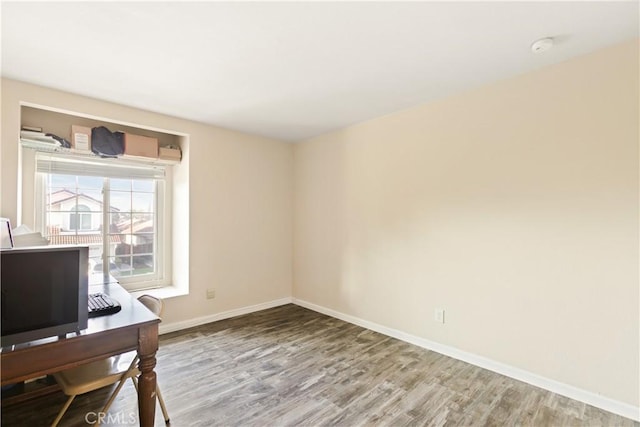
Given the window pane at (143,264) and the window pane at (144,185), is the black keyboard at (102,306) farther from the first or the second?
the window pane at (144,185)

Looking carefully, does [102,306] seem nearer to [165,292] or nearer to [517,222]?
[165,292]

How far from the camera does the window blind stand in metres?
2.76

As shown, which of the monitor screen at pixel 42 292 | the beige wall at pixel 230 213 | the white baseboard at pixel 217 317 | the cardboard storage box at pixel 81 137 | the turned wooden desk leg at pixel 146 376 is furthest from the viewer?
the beige wall at pixel 230 213

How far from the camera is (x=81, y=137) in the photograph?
2795 millimetres

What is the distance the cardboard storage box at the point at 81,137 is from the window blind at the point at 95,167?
7.0 inches

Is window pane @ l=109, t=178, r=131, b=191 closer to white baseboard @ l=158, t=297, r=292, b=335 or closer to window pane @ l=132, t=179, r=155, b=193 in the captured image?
window pane @ l=132, t=179, r=155, b=193

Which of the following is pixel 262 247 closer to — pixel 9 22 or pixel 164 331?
pixel 164 331

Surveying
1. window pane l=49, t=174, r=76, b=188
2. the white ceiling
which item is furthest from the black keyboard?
window pane l=49, t=174, r=76, b=188

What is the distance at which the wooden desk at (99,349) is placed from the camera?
122 cm

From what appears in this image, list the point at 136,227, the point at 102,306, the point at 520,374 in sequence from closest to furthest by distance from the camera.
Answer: the point at 102,306
the point at 520,374
the point at 136,227

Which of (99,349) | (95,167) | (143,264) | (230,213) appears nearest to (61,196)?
(95,167)

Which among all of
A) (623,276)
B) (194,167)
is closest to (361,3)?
(623,276)

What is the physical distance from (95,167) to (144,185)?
0.51 meters

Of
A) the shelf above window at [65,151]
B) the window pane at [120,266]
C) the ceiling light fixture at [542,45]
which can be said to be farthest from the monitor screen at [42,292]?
the ceiling light fixture at [542,45]
